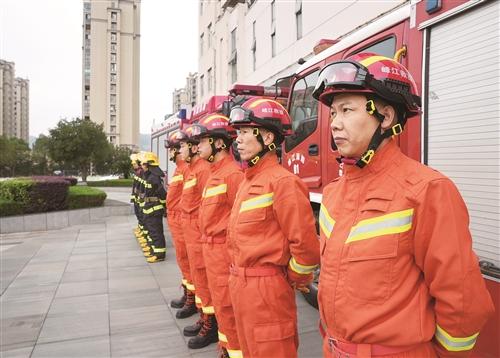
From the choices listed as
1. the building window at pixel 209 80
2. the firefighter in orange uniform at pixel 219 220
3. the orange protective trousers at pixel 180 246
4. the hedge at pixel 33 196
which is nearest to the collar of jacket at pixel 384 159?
the firefighter in orange uniform at pixel 219 220

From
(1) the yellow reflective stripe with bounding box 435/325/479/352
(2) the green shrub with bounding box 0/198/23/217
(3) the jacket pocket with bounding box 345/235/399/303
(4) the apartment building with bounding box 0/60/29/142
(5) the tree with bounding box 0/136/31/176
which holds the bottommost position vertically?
(2) the green shrub with bounding box 0/198/23/217

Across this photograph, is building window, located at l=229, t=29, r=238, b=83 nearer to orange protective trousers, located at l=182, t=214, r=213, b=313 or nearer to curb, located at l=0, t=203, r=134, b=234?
curb, located at l=0, t=203, r=134, b=234

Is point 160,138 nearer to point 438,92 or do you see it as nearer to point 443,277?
point 438,92

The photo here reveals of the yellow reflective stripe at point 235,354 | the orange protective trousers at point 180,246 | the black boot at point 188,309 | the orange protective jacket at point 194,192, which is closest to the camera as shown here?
the yellow reflective stripe at point 235,354

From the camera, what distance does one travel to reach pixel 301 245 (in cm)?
232

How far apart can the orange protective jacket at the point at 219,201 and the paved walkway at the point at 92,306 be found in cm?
133

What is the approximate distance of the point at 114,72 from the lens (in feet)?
223

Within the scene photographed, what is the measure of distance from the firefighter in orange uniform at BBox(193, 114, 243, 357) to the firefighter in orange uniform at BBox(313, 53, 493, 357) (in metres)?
1.59

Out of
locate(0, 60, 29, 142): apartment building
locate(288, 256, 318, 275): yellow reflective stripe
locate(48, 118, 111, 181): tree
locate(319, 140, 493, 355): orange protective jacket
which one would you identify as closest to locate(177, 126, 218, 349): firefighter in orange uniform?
locate(288, 256, 318, 275): yellow reflective stripe

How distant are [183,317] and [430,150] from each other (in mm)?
3474

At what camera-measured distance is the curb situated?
11.9m

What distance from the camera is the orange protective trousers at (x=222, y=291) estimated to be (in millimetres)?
3094

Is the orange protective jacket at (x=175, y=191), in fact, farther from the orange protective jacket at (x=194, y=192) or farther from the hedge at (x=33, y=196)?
the hedge at (x=33, y=196)

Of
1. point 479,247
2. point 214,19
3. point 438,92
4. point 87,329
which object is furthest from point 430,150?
point 214,19
